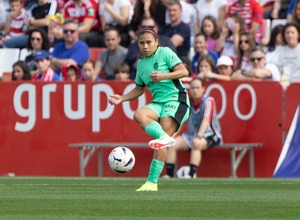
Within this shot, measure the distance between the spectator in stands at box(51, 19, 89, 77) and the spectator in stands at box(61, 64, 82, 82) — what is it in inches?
14.9

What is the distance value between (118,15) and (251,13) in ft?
8.72

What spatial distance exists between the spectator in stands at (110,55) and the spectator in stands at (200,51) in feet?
4.44

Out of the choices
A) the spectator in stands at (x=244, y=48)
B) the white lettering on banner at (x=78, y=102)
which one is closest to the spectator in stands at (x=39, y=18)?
the white lettering on banner at (x=78, y=102)

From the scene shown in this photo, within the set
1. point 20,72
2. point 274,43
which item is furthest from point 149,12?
point 20,72

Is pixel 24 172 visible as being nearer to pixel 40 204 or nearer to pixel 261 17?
pixel 261 17

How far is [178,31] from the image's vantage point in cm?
2061

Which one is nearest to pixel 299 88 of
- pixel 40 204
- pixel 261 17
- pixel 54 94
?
pixel 261 17

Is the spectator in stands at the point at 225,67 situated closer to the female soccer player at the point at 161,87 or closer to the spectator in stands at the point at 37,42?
the spectator in stands at the point at 37,42

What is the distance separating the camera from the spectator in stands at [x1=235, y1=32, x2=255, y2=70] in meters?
19.9

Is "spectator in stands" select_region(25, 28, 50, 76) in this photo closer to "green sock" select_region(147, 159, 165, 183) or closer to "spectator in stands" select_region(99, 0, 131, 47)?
"spectator in stands" select_region(99, 0, 131, 47)

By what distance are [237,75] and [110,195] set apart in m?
7.56

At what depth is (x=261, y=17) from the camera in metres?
20.8

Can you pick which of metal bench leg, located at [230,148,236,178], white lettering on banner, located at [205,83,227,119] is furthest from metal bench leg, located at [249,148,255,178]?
white lettering on banner, located at [205,83,227,119]

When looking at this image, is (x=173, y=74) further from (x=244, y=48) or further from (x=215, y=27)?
(x=215, y=27)
